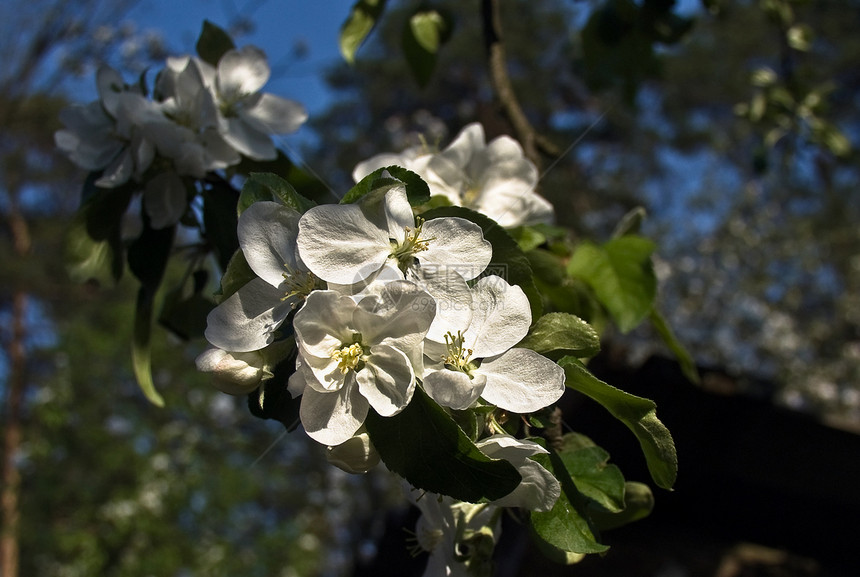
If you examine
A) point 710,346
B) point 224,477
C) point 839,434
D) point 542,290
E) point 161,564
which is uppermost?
point 542,290

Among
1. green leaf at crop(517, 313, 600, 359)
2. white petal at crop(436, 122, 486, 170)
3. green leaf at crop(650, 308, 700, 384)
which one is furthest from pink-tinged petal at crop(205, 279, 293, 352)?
green leaf at crop(650, 308, 700, 384)

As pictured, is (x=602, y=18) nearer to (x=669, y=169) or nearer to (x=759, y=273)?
(x=759, y=273)

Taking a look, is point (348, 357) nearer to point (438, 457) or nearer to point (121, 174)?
point (438, 457)

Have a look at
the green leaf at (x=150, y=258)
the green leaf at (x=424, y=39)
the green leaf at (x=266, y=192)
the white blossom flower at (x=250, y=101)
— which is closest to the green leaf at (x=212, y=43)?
the white blossom flower at (x=250, y=101)

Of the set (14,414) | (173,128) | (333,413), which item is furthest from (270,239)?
(14,414)

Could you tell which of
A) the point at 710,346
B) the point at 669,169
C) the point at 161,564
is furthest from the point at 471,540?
the point at 669,169

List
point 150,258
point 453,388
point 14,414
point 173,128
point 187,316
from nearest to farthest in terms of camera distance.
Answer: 1. point 453,388
2. point 173,128
3. point 150,258
4. point 187,316
5. point 14,414
